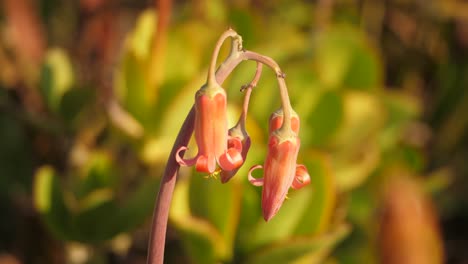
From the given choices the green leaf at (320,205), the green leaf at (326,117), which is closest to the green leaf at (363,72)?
the green leaf at (326,117)

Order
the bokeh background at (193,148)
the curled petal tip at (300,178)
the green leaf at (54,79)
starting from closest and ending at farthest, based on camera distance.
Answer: the curled petal tip at (300,178) → the bokeh background at (193,148) → the green leaf at (54,79)

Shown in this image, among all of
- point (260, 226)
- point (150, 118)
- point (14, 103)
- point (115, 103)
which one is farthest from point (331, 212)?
point (14, 103)

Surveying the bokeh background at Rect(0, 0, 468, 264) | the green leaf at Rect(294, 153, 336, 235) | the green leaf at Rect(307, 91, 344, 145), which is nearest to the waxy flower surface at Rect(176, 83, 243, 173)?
the bokeh background at Rect(0, 0, 468, 264)

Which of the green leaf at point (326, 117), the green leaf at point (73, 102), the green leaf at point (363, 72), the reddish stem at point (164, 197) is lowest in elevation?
the reddish stem at point (164, 197)

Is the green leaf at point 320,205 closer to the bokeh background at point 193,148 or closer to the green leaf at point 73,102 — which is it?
the bokeh background at point 193,148

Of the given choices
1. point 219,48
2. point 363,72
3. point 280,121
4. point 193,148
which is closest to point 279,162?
point 280,121

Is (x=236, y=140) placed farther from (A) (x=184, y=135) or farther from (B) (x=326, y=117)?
(B) (x=326, y=117)

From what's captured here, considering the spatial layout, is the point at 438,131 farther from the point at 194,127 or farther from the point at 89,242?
the point at 194,127
